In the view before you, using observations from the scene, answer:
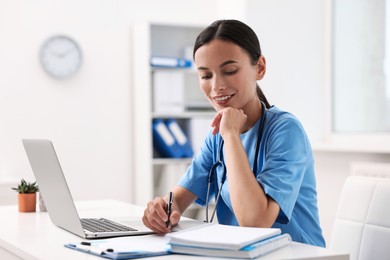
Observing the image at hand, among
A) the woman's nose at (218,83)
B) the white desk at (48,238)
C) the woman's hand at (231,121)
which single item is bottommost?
the white desk at (48,238)

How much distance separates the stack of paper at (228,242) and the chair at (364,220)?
439 mm

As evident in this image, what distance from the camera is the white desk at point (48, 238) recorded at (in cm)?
137

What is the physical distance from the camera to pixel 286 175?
1691 millimetres

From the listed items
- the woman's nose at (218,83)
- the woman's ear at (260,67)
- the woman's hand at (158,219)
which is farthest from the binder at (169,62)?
the woman's hand at (158,219)

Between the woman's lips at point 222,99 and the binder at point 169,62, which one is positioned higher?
the binder at point 169,62

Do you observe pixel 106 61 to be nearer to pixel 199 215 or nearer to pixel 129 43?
pixel 129 43

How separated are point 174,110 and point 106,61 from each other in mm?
620

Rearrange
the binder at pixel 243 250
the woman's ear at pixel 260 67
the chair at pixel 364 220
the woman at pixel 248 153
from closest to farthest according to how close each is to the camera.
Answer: the binder at pixel 243 250 < the woman at pixel 248 153 < the chair at pixel 364 220 < the woman's ear at pixel 260 67

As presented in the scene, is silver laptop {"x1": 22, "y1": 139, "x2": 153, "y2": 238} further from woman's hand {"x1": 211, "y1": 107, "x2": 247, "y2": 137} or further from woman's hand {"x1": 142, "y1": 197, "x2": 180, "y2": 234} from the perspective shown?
woman's hand {"x1": 211, "y1": 107, "x2": 247, "y2": 137}

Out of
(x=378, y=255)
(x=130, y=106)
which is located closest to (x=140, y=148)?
(x=130, y=106)

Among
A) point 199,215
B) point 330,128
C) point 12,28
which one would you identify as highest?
point 12,28

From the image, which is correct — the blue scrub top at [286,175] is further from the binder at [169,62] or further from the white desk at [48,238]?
the binder at [169,62]

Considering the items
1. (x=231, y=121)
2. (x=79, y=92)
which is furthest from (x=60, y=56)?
(x=231, y=121)

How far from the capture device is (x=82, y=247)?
1.46 metres
